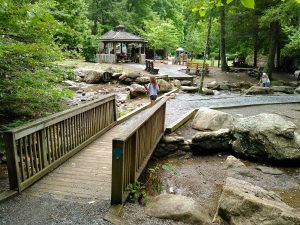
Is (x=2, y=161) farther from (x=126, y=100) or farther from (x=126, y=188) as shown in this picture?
(x=126, y=100)

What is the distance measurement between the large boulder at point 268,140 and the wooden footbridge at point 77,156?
2.39m

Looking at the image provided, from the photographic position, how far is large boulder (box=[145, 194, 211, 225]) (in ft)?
13.3

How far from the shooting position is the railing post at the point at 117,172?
12.9ft

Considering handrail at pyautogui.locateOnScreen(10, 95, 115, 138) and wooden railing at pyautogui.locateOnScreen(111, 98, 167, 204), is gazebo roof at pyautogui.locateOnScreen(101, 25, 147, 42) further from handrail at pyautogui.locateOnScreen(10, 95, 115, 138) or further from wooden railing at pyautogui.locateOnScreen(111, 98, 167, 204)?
wooden railing at pyautogui.locateOnScreen(111, 98, 167, 204)

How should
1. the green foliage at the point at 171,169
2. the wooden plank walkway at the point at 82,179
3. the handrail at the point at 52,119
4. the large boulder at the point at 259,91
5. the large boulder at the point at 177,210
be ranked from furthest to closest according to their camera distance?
the large boulder at the point at 259,91 → the green foliage at the point at 171,169 → the wooden plank walkway at the point at 82,179 → the handrail at the point at 52,119 → the large boulder at the point at 177,210

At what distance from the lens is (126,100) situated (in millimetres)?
14680

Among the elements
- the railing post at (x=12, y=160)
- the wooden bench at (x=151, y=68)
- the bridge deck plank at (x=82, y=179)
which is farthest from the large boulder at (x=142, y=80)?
the railing post at (x=12, y=160)

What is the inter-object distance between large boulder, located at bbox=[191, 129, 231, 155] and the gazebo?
74.0 ft

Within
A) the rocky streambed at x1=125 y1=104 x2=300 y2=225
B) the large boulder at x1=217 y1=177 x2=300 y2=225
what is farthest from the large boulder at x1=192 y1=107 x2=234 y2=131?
the large boulder at x1=217 y1=177 x2=300 y2=225

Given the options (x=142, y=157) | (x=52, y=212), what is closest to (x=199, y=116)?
(x=142, y=157)

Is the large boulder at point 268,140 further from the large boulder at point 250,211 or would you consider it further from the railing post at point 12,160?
the railing post at point 12,160

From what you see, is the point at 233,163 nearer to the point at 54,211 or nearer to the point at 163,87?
the point at 54,211

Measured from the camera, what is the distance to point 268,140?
7133mm

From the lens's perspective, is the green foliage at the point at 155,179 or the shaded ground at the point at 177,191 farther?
the green foliage at the point at 155,179
